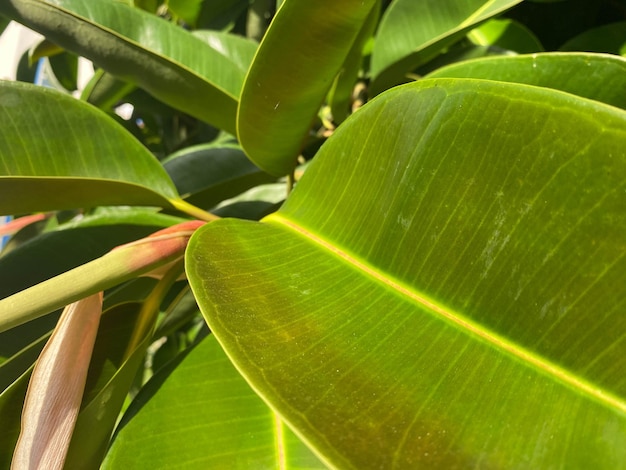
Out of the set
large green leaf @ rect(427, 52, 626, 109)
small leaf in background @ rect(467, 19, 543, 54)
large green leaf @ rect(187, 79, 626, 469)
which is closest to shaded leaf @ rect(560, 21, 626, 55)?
small leaf in background @ rect(467, 19, 543, 54)

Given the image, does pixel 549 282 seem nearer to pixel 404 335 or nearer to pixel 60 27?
pixel 404 335

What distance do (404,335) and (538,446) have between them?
3.4 inches

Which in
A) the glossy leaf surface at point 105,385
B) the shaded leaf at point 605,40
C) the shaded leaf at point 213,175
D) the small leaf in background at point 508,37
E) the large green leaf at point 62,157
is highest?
the shaded leaf at point 605,40

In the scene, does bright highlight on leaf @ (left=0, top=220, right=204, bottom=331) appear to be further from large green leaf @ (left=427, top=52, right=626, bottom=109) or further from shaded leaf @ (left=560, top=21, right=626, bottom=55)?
shaded leaf @ (left=560, top=21, right=626, bottom=55)

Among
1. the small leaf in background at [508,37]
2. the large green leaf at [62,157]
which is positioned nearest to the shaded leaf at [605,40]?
the small leaf in background at [508,37]

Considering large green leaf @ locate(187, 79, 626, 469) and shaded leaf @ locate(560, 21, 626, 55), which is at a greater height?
shaded leaf @ locate(560, 21, 626, 55)

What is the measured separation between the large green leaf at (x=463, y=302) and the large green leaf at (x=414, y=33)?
0.32 metres

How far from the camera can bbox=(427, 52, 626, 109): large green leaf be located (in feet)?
1.18

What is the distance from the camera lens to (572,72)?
1.25ft

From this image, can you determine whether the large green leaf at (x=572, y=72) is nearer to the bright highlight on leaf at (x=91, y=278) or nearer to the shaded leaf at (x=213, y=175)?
the bright highlight on leaf at (x=91, y=278)

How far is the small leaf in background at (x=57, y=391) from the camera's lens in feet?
1.08

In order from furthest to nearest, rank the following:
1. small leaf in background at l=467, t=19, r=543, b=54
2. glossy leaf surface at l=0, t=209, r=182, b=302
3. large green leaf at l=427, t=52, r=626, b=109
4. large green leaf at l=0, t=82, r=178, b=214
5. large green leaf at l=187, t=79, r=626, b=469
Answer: small leaf in background at l=467, t=19, r=543, b=54, glossy leaf surface at l=0, t=209, r=182, b=302, large green leaf at l=0, t=82, r=178, b=214, large green leaf at l=427, t=52, r=626, b=109, large green leaf at l=187, t=79, r=626, b=469

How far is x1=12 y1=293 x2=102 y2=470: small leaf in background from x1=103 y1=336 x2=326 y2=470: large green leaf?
5cm

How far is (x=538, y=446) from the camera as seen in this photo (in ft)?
0.75
